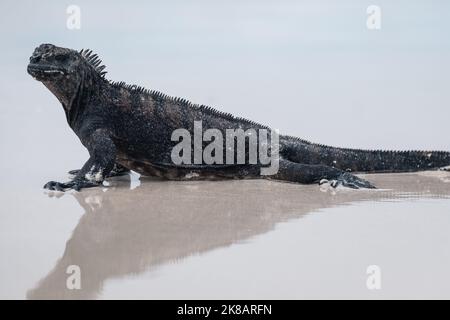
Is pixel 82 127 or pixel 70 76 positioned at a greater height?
pixel 70 76

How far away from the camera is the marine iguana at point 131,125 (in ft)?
34.0

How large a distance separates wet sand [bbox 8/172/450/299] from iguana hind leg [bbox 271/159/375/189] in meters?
0.33

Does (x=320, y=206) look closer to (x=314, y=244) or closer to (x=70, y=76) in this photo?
(x=314, y=244)

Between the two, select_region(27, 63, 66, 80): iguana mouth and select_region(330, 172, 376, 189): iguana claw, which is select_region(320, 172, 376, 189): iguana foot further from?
select_region(27, 63, 66, 80): iguana mouth

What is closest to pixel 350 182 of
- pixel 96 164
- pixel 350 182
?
pixel 350 182

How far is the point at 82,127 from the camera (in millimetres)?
10797

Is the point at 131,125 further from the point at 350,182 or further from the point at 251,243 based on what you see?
the point at 251,243

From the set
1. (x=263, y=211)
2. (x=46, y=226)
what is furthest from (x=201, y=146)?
(x=46, y=226)

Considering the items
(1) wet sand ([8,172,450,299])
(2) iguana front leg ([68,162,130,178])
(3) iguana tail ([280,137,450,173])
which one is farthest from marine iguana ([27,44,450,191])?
(1) wet sand ([8,172,450,299])

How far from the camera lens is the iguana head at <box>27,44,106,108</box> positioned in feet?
33.7

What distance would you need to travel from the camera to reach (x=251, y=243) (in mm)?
6648

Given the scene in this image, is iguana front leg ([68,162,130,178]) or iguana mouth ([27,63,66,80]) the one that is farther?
iguana front leg ([68,162,130,178])

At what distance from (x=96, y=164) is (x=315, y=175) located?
10.9ft
